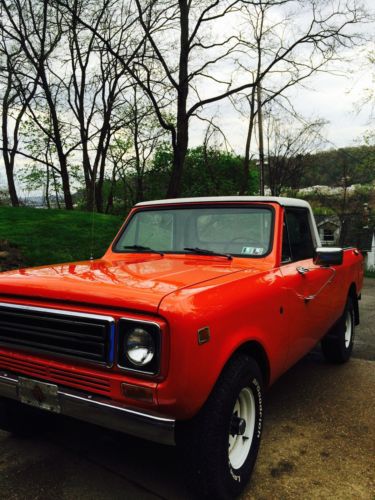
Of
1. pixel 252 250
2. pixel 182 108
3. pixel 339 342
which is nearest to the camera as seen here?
pixel 252 250

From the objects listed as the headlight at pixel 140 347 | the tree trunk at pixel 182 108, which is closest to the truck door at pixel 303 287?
the headlight at pixel 140 347

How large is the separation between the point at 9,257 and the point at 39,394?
751cm

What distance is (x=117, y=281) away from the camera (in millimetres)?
2506

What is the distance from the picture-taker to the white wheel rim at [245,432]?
256cm

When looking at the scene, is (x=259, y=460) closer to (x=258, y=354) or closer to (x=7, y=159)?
(x=258, y=354)

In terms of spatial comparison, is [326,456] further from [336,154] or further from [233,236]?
[336,154]

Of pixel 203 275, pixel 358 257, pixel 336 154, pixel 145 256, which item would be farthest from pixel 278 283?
pixel 336 154

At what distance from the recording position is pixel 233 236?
360 cm

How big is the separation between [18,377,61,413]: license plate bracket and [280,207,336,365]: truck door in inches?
66.1

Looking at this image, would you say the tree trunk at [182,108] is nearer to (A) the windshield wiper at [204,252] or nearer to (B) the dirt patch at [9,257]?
(B) the dirt patch at [9,257]

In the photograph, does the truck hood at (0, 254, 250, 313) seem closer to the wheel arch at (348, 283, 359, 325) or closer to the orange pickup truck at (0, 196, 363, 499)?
the orange pickup truck at (0, 196, 363, 499)

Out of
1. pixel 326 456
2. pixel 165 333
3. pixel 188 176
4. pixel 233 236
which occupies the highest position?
pixel 188 176

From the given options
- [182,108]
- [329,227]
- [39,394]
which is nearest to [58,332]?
[39,394]

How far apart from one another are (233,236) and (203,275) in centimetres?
94
